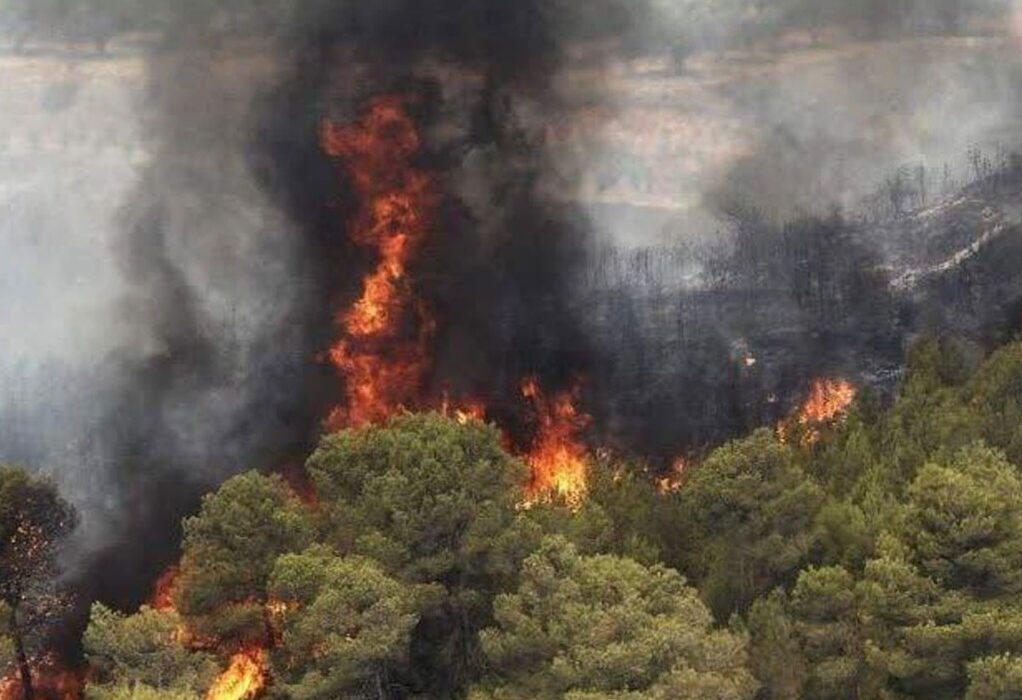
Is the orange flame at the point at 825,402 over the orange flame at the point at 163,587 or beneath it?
over

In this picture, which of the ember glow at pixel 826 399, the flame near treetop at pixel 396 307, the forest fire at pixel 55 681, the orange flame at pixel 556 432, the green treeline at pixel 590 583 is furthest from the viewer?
the orange flame at pixel 556 432

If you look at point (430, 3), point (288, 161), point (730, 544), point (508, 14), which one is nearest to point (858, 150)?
point (508, 14)

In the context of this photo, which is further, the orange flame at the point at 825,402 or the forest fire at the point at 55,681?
the orange flame at the point at 825,402

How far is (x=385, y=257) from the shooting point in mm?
52656

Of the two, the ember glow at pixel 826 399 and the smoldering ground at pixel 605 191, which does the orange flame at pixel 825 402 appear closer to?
the ember glow at pixel 826 399

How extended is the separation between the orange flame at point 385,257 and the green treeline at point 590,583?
69.2 ft

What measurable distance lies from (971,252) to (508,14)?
26921 mm

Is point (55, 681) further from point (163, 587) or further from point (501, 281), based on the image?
point (501, 281)

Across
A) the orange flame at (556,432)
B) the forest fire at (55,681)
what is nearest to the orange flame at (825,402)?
the orange flame at (556,432)

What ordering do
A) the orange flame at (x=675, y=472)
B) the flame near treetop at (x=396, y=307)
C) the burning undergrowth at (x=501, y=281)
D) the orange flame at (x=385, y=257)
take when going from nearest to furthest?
the orange flame at (x=675, y=472) → the burning undergrowth at (x=501, y=281) → the orange flame at (x=385, y=257) → the flame near treetop at (x=396, y=307)

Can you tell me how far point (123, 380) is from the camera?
4641 cm

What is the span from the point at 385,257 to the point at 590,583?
34.1 meters

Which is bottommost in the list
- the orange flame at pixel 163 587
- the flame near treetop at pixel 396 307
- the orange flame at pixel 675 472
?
the orange flame at pixel 163 587

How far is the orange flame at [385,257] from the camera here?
51.5 m
